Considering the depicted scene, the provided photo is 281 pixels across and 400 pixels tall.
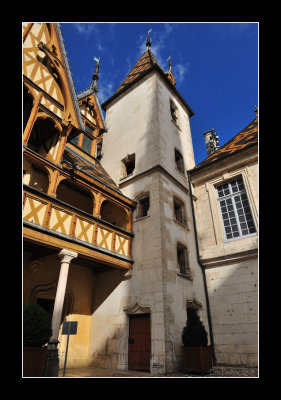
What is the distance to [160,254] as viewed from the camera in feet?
29.1

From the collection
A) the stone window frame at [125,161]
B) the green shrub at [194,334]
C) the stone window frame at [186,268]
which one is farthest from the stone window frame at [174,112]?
the green shrub at [194,334]

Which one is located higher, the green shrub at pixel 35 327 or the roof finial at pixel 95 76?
the roof finial at pixel 95 76

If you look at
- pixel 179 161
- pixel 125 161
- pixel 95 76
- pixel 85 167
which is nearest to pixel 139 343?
pixel 85 167

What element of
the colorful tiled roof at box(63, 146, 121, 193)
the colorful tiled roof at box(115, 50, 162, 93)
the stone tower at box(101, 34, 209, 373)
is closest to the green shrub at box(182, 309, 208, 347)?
the stone tower at box(101, 34, 209, 373)

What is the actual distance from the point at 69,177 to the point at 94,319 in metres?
5.73

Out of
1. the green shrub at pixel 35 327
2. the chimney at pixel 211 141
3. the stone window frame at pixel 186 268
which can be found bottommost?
the green shrub at pixel 35 327

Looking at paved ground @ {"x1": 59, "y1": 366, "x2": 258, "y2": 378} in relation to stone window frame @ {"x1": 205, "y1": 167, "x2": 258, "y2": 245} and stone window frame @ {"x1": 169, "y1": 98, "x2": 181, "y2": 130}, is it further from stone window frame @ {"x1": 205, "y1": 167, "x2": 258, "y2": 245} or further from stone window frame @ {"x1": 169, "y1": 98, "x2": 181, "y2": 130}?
stone window frame @ {"x1": 169, "y1": 98, "x2": 181, "y2": 130}

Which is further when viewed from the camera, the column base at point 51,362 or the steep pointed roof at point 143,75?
the steep pointed roof at point 143,75

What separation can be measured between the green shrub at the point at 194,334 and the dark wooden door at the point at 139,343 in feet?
3.95

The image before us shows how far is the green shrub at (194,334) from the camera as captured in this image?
758 cm

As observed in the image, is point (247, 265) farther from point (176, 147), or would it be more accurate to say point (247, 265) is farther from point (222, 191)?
point (176, 147)

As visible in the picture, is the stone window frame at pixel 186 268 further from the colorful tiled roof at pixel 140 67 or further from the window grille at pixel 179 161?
the colorful tiled roof at pixel 140 67

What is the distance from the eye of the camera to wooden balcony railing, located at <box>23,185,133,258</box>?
22.9ft
